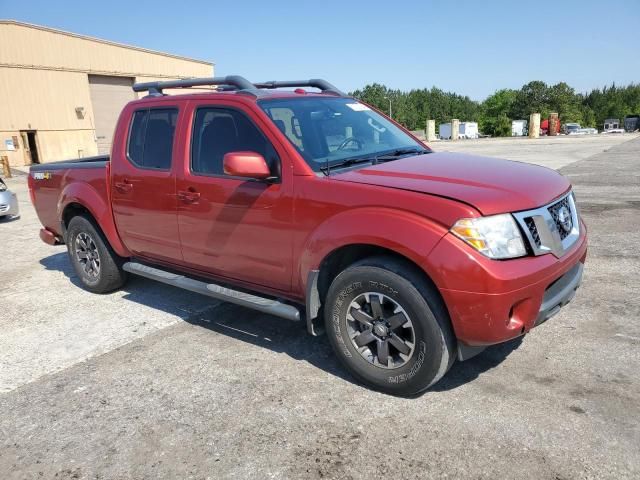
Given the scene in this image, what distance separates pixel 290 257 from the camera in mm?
3645

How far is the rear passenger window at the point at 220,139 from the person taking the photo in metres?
3.86

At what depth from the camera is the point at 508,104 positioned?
102812mm

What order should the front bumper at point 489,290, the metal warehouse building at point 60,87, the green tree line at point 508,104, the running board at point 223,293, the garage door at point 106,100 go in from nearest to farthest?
the front bumper at point 489,290
the running board at point 223,293
the metal warehouse building at point 60,87
the garage door at point 106,100
the green tree line at point 508,104

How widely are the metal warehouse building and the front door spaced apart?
29.5 m

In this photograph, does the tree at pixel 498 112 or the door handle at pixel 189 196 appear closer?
the door handle at pixel 189 196

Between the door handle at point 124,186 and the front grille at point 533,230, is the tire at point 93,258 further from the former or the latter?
the front grille at point 533,230

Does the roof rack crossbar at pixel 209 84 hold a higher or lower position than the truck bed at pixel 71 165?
higher

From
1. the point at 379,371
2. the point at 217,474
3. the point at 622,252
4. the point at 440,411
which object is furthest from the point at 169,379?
the point at 622,252

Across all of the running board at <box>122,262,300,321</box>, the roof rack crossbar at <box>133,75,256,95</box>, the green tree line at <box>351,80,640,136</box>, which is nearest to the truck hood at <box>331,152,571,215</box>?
the running board at <box>122,262,300,321</box>

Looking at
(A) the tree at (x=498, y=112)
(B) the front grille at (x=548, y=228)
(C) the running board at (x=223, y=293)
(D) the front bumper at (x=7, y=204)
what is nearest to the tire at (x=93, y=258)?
(C) the running board at (x=223, y=293)

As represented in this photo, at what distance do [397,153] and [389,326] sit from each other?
5.03ft

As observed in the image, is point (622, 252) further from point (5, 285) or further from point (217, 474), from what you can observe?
point (5, 285)

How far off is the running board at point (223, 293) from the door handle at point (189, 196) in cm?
69

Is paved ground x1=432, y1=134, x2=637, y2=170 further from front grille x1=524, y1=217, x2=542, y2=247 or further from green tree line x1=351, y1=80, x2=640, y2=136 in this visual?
green tree line x1=351, y1=80, x2=640, y2=136
